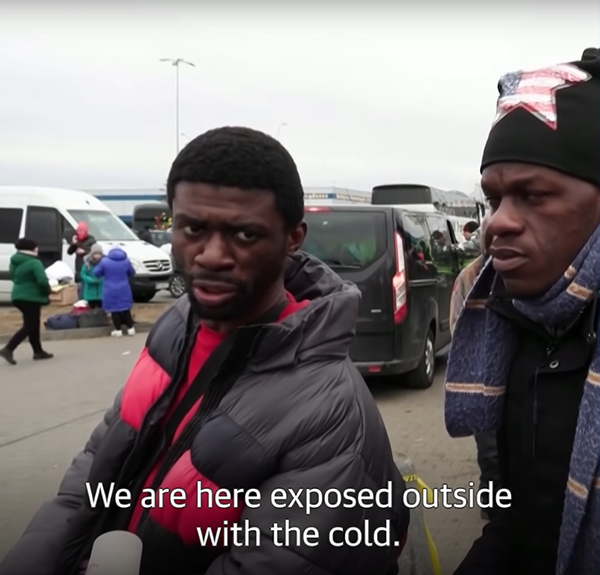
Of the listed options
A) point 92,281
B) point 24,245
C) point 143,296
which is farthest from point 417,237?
point 143,296

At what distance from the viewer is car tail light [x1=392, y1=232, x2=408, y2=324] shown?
7434mm

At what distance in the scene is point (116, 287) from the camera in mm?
12945

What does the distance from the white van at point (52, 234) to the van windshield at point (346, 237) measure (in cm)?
1019

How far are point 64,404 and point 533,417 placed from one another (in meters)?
7.54

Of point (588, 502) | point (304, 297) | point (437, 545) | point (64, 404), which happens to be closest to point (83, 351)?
point (64, 404)

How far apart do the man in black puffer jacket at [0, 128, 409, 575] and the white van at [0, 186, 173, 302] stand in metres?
15.6

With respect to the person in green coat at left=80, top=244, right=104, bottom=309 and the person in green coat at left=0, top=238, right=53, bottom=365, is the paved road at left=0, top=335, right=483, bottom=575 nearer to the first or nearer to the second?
the person in green coat at left=0, top=238, right=53, bottom=365

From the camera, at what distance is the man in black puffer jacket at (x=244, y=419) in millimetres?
1670

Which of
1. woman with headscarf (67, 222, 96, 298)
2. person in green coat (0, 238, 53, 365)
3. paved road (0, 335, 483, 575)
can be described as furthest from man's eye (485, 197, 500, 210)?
woman with headscarf (67, 222, 96, 298)

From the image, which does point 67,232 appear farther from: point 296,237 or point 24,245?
point 296,237

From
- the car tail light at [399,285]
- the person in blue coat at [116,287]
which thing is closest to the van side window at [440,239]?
the car tail light at [399,285]

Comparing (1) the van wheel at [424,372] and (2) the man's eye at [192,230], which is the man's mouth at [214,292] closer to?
(2) the man's eye at [192,230]

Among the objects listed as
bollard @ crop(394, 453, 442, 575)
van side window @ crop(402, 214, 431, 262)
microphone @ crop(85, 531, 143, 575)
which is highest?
microphone @ crop(85, 531, 143, 575)

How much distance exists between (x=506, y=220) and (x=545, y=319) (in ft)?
0.72
